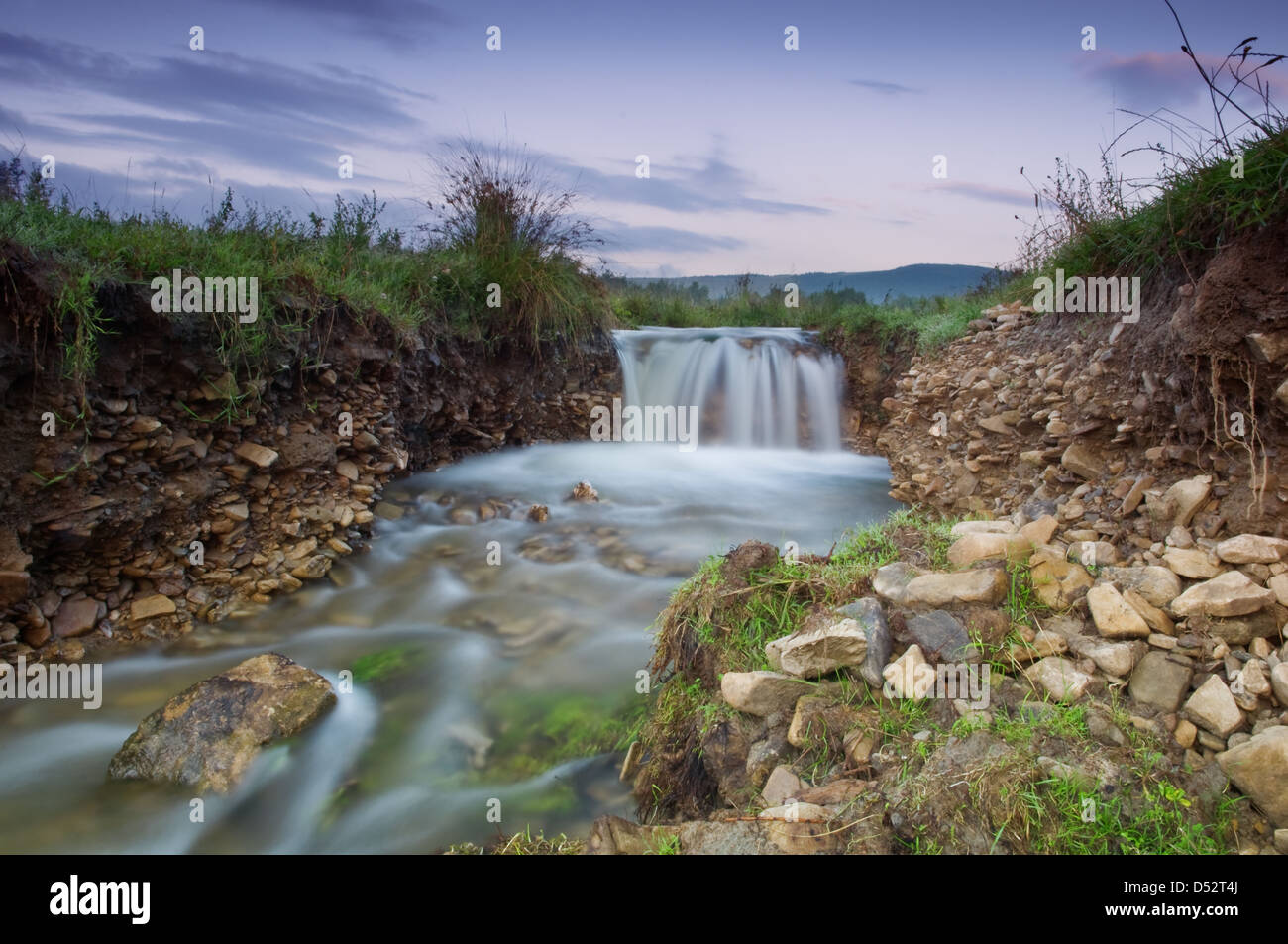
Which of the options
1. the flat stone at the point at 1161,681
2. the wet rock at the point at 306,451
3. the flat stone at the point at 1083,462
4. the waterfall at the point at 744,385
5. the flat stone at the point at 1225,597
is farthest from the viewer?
the waterfall at the point at 744,385

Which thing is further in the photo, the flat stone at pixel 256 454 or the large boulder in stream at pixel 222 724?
the flat stone at pixel 256 454

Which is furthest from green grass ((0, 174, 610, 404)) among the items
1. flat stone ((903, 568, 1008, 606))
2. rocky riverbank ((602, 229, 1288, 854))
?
flat stone ((903, 568, 1008, 606))

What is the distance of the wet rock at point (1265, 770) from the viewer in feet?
6.51

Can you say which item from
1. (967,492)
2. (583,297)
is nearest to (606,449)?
(583,297)

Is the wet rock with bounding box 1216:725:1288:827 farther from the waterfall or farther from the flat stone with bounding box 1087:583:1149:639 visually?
the waterfall

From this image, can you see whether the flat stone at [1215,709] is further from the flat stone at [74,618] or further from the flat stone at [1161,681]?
the flat stone at [74,618]

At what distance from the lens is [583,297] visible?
871cm

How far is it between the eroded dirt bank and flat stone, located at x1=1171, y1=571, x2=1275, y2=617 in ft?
16.9

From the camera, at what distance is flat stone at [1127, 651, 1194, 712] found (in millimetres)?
2346

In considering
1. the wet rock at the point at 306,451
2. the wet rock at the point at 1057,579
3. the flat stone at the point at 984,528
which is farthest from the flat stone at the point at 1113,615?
the wet rock at the point at 306,451

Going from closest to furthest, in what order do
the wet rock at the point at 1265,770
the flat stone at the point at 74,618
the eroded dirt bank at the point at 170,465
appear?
the wet rock at the point at 1265,770 → the eroded dirt bank at the point at 170,465 → the flat stone at the point at 74,618

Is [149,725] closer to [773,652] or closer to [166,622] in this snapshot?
[166,622]

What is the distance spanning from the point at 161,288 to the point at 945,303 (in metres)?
9.48

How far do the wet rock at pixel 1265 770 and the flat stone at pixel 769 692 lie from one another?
132 cm
